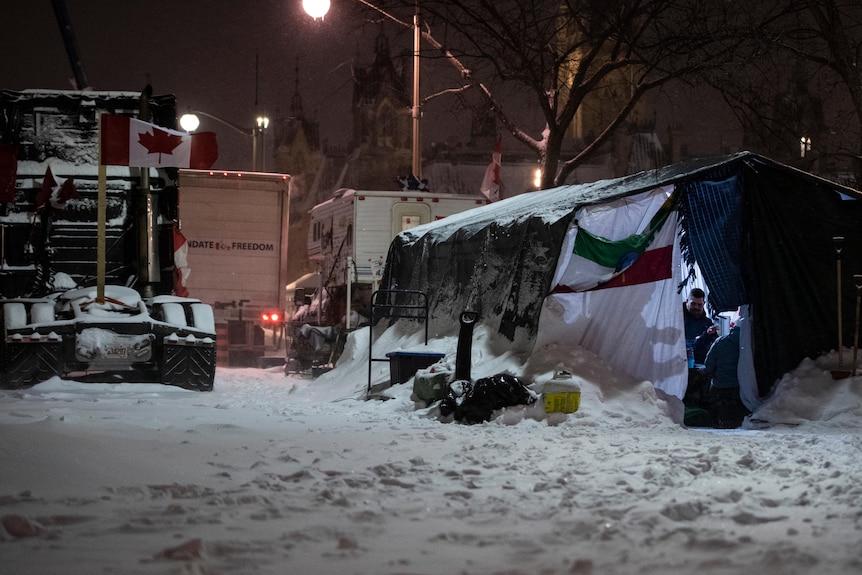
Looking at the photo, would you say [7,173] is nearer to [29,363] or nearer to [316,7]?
[29,363]

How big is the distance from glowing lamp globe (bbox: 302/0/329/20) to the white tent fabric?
865cm

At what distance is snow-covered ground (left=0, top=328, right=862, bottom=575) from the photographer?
4.26m

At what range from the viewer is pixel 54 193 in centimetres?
1418

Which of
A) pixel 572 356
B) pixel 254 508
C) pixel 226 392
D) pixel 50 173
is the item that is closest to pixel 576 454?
pixel 254 508

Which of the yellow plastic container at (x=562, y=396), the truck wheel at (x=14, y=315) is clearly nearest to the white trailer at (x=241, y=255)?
the truck wheel at (x=14, y=315)

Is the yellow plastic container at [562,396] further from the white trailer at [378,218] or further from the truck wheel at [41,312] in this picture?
the white trailer at [378,218]

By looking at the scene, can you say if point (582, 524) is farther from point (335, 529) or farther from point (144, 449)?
point (144, 449)

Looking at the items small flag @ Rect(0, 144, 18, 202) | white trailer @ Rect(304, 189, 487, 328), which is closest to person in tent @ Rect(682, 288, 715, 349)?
small flag @ Rect(0, 144, 18, 202)

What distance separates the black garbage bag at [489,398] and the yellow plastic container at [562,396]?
0.26 metres

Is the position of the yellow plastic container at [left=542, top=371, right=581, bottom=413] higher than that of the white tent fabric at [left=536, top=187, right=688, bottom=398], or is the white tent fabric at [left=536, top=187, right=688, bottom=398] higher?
the white tent fabric at [left=536, top=187, right=688, bottom=398]

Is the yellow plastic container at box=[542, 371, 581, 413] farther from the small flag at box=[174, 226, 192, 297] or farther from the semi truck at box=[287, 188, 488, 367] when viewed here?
the semi truck at box=[287, 188, 488, 367]

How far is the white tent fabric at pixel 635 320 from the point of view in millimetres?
11711

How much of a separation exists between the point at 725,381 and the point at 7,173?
10.4 metres

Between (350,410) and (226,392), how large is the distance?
119 inches
